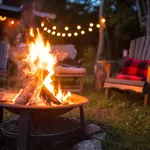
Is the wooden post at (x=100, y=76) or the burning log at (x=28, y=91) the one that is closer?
the burning log at (x=28, y=91)

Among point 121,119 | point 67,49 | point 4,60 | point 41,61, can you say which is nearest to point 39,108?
point 41,61

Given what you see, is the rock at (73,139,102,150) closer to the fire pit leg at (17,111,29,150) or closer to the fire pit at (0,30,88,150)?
the fire pit at (0,30,88,150)

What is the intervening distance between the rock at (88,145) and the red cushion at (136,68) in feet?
7.87

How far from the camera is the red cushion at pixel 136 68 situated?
4781mm

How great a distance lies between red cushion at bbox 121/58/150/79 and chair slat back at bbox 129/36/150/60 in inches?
8.3

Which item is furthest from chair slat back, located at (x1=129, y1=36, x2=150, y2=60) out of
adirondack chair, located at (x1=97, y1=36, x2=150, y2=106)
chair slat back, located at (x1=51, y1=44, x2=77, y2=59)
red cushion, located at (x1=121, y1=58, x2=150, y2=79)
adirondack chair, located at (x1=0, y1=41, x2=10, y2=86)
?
adirondack chair, located at (x1=0, y1=41, x2=10, y2=86)

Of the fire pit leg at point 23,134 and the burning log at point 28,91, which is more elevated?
the burning log at point 28,91

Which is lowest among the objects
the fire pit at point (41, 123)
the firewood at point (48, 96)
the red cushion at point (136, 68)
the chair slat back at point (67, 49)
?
the fire pit at point (41, 123)

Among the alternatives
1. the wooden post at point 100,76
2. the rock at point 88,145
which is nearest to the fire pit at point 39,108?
the rock at point 88,145

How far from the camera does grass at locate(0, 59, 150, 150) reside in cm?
278

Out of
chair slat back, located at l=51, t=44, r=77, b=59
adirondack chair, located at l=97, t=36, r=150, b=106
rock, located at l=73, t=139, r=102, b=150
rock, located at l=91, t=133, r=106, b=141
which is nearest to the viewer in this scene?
rock, located at l=73, t=139, r=102, b=150

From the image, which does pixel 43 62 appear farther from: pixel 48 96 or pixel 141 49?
pixel 141 49

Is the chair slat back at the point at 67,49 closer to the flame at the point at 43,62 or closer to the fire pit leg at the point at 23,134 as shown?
the flame at the point at 43,62

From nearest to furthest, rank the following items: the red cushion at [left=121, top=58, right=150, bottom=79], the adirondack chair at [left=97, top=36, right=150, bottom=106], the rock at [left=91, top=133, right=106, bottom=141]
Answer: the rock at [left=91, top=133, right=106, bottom=141] → the adirondack chair at [left=97, top=36, right=150, bottom=106] → the red cushion at [left=121, top=58, right=150, bottom=79]
